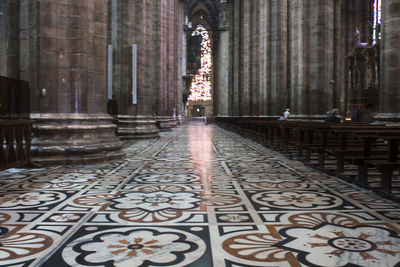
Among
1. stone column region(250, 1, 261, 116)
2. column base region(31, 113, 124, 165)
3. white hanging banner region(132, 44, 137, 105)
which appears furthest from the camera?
stone column region(250, 1, 261, 116)

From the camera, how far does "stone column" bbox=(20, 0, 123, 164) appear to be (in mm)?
6391

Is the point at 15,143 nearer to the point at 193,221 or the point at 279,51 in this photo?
the point at 193,221

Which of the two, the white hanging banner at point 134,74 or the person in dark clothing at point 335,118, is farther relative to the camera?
the white hanging banner at point 134,74

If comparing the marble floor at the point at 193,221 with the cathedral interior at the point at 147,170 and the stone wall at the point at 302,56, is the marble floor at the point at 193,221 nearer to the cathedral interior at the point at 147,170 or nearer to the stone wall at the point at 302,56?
the cathedral interior at the point at 147,170

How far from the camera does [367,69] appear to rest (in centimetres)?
2566

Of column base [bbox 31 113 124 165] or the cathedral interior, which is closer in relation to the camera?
the cathedral interior

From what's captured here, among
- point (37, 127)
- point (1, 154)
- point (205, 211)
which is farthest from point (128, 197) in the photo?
point (37, 127)

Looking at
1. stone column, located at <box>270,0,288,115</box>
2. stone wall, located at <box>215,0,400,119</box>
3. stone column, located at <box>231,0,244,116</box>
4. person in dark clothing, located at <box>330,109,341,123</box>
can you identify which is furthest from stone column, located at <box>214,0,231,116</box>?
person in dark clothing, located at <box>330,109,341,123</box>

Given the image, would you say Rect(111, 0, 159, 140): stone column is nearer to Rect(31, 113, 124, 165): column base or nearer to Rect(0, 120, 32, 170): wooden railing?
Answer: Rect(31, 113, 124, 165): column base

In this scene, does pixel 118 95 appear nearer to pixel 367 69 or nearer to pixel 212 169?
pixel 212 169

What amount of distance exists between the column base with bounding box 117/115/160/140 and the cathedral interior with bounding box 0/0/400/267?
0.04 meters

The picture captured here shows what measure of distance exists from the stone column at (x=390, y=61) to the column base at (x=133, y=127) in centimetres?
721

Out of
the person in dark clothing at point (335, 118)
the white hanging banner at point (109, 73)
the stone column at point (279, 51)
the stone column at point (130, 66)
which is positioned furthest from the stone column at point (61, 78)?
the stone column at point (279, 51)

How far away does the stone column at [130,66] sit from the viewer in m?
11.5
